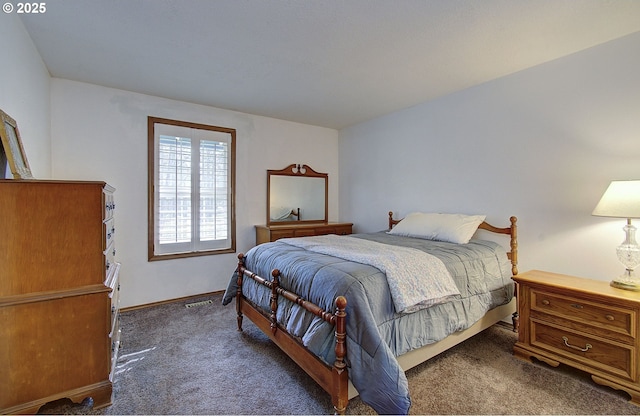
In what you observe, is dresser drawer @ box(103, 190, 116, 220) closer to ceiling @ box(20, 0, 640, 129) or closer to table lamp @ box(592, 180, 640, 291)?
ceiling @ box(20, 0, 640, 129)

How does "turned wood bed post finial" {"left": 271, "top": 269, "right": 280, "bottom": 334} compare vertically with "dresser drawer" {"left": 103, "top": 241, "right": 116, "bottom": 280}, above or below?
below

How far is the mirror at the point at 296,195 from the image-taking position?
4.38m

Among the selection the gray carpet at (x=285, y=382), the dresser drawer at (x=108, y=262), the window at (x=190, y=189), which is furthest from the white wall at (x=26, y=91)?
the gray carpet at (x=285, y=382)

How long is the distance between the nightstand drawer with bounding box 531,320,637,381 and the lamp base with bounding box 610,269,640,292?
0.41 meters

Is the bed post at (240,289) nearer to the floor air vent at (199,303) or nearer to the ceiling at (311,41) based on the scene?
the floor air vent at (199,303)

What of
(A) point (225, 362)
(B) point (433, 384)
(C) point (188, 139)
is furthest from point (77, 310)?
(C) point (188, 139)

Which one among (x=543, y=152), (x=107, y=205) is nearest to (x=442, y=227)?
(x=543, y=152)

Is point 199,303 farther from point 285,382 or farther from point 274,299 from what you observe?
point 285,382

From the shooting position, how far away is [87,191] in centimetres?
165

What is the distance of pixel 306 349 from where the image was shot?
1830mm

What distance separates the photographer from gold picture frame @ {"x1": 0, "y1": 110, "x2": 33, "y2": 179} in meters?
1.68

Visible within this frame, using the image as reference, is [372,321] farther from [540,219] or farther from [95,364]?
[540,219]

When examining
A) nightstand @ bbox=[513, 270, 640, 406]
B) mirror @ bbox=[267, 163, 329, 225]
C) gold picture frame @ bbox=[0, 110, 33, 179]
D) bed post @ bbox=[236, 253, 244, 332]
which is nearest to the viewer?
gold picture frame @ bbox=[0, 110, 33, 179]

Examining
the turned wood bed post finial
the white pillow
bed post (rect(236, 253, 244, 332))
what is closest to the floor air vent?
bed post (rect(236, 253, 244, 332))
